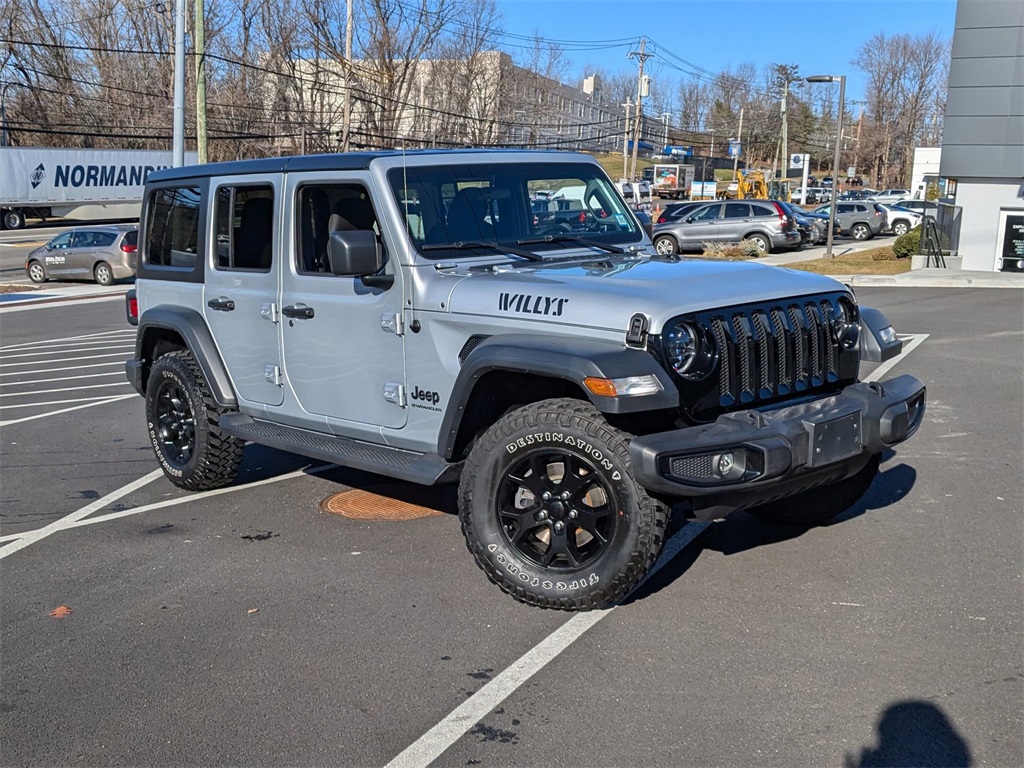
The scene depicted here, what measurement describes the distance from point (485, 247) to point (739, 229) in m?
26.8

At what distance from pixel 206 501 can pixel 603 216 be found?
3.11 m

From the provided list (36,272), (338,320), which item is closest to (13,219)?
(36,272)

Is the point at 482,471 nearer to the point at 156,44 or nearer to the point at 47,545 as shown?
the point at 47,545

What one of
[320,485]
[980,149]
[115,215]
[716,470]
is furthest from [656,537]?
[115,215]

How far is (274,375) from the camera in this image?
246 inches

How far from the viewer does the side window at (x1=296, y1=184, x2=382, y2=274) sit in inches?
226

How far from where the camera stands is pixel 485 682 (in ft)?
13.7

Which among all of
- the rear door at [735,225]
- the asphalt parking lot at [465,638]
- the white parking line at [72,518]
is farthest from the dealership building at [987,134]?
the white parking line at [72,518]

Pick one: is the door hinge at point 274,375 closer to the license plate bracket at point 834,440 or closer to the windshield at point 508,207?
the windshield at point 508,207

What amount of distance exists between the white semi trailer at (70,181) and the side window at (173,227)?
1534 inches

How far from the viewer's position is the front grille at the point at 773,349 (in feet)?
15.4

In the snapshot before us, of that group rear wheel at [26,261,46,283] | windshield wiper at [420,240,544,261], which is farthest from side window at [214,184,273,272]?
rear wheel at [26,261,46,283]

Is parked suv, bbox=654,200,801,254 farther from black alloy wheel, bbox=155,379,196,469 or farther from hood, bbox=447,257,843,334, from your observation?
hood, bbox=447,257,843,334

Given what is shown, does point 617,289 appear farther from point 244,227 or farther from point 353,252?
point 244,227
